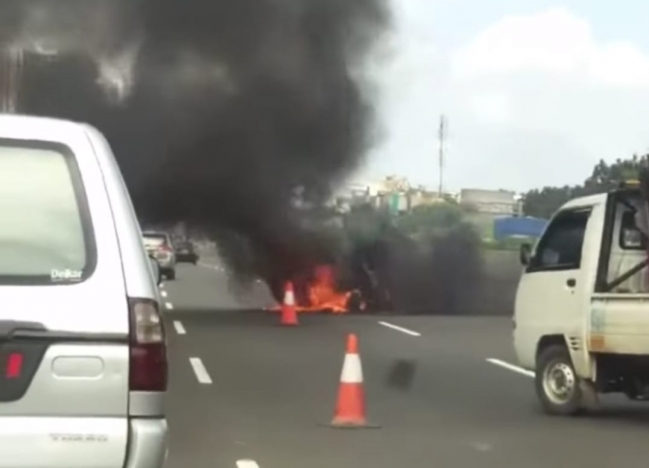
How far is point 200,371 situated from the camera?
55.3ft

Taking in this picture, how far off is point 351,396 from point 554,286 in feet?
7.96

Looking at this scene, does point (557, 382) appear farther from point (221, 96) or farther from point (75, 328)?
point (221, 96)

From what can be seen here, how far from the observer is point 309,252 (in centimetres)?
3017

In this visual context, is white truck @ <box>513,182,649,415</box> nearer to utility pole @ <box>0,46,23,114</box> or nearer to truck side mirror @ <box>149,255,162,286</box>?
truck side mirror @ <box>149,255,162,286</box>

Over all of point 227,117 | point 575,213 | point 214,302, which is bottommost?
point 214,302

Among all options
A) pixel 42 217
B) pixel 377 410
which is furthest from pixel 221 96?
pixel 42 217

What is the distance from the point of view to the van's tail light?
485 centimetres

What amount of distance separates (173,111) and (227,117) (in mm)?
1133

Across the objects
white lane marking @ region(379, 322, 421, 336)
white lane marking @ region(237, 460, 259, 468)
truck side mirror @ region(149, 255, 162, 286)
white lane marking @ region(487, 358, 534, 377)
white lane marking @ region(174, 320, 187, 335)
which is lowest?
white lane marking @ region(379, 322, 421, 336)

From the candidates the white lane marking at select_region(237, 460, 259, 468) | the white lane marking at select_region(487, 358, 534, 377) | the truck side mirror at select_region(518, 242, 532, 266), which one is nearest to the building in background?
the white lane marking at select_region(487, 358, 534, 377)

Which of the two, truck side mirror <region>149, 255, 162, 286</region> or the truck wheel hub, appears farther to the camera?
the truck wheel hub

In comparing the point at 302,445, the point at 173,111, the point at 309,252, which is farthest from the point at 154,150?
the point at 302,445

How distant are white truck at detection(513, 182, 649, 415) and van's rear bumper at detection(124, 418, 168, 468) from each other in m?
7.89

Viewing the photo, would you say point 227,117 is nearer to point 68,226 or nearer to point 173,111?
point 173,111
